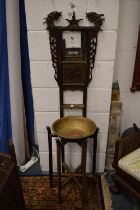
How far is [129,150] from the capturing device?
6.65 ft

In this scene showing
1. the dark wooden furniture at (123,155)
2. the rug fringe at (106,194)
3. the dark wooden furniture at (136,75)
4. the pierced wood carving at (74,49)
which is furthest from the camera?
the dark wooden furniture at (136,75)

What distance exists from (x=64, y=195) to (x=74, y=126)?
657 mm

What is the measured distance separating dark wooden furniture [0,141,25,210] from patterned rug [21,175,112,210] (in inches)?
21.1

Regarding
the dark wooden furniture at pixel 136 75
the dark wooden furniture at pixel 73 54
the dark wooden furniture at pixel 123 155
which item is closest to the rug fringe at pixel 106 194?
the dark wooden furniture at pixel 123 155

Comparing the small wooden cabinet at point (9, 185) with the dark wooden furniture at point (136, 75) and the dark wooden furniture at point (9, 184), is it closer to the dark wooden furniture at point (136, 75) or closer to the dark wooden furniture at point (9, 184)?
the dark wooden furniture at point (9, 184)

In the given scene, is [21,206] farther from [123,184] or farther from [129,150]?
[129,150]

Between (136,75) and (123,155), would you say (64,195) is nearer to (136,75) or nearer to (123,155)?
(123,155)

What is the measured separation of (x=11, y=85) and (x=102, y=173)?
4.15 feet

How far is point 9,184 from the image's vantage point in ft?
4.62

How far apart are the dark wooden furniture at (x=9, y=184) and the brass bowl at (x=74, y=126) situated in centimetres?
52

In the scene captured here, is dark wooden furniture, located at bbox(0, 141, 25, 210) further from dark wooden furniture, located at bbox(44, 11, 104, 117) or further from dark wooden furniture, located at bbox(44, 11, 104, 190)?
dark wooden furniture, located at bbox(44, 11, 104, 117)

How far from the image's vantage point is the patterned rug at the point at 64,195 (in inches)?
79.7

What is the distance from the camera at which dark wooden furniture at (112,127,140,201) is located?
6.07 ft

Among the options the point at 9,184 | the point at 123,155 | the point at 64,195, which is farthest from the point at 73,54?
the point at 64,195
